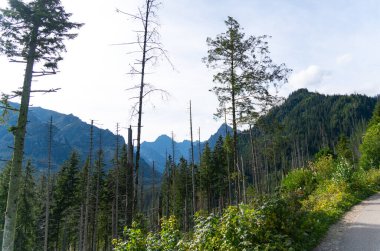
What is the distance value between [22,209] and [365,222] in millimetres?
31220

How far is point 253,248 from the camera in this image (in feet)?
25.0

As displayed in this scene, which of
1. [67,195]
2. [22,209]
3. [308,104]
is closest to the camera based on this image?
[22,209]

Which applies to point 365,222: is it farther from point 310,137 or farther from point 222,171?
point 310,137

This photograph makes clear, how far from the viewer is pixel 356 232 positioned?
34.2 ft

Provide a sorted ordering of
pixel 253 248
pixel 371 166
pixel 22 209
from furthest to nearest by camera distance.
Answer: pixel 22 209, pixel 371 166, pixel 253 248

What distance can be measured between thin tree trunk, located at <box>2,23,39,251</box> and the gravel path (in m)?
10.1

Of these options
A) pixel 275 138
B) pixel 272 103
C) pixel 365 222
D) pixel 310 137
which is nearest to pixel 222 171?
pixel 275 138

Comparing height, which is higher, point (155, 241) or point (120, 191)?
point (155, 241)

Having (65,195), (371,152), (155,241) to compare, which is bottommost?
(65,195)

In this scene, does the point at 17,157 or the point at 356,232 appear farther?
the point at 17,157

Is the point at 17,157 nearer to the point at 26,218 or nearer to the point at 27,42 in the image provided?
the point at 27,42

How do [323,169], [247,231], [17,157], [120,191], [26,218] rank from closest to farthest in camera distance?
[247,231] < [17,157] < [323,169] < [26,218] < [120,191]

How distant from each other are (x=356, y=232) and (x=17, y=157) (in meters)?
12.1

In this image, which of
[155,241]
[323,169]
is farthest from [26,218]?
[155,241]
